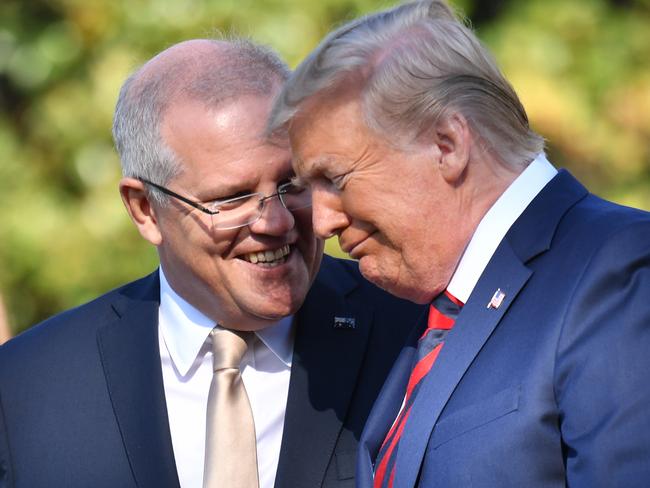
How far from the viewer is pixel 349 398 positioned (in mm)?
2928

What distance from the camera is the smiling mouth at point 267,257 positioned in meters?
2.94

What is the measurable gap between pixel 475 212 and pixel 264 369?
3.20ft

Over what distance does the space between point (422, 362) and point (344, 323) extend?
2.42ft

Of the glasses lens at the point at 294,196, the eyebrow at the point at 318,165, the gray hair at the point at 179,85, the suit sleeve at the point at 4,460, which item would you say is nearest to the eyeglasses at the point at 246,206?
the glasses lens at the point at 294,196

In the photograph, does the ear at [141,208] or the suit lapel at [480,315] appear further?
the ear at [141,208]

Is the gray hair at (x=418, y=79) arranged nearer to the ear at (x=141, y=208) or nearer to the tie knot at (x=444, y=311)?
the tie knot at (x=444, y=311)

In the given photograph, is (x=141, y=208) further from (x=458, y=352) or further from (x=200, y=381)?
(x=458, y=352)

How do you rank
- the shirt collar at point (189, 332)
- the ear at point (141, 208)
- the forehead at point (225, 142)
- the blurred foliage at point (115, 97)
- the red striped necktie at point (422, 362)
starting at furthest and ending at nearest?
the blurred foliage at point (115, 97) → the ear at point (141, 208) → the shirt collar at point (189, 332) → the forehead at point (225, 142) → the red striped necktie at point (422, 362)

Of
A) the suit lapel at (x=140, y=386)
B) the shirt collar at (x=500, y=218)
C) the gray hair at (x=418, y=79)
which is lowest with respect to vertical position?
the suit lapel at (x=140, y=386)

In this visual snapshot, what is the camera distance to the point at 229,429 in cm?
279

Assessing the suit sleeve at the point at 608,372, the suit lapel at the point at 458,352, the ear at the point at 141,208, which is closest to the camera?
the suit sleeve at the point at 608,372

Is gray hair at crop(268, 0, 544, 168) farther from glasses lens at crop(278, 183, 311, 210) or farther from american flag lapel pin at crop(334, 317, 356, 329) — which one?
american flag lapel pin at crop(334, 317, 356, 329)

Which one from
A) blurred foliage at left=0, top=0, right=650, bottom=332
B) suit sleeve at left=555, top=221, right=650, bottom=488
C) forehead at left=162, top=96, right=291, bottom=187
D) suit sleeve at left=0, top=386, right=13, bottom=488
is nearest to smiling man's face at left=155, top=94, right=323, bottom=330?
forehead at left=162, top=96, right=291, bottom=187

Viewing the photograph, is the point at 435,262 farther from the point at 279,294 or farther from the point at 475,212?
the point at 279,294
